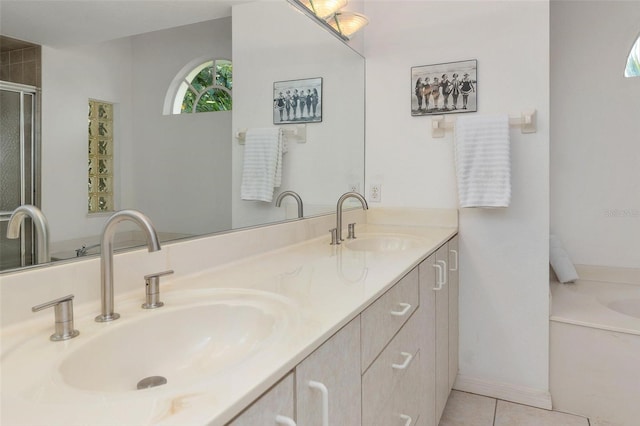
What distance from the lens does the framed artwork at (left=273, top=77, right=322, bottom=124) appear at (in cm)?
175

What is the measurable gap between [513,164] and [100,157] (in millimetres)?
1842

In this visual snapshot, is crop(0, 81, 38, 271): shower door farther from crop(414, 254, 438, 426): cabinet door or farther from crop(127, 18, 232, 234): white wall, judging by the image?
crop(414, 254, 438, 426): cabinet door

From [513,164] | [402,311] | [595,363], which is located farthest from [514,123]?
[402,311]

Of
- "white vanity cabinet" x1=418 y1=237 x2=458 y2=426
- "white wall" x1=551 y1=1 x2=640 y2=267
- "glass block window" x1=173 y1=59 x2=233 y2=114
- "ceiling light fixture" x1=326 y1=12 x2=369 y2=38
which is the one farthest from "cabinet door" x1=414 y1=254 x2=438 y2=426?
"white wall" x1=551 y1=1 x2=640 y2=267

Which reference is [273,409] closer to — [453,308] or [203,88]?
[203,88]

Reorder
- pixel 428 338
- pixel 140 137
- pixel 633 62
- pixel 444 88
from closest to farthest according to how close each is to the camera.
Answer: pixel 140 137, pixel 428 338, pixel 444 88, pixel 633 62

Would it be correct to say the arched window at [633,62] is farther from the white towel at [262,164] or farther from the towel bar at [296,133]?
the white towel at [262,164]

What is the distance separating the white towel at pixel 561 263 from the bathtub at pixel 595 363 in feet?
1.25

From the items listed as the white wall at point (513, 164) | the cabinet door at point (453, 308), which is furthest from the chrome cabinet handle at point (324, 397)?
the white wall at point (513, 164)

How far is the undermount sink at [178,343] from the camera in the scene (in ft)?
2.33

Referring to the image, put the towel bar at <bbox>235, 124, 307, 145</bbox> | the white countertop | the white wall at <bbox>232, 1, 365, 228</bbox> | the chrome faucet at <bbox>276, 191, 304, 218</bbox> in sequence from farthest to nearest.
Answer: the towel bar at <bbox>235, 124, 307, 145</bbox> → the chrome faucet at <bbox>276, 191, 304, 218</bbox> → the white wall at <bbox>232, 1, 365, 228</bbox> → the white countertop

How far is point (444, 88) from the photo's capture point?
2.18 metres

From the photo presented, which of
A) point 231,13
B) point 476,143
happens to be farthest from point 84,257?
point 476,143

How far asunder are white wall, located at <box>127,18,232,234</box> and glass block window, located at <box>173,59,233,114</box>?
22 mm
